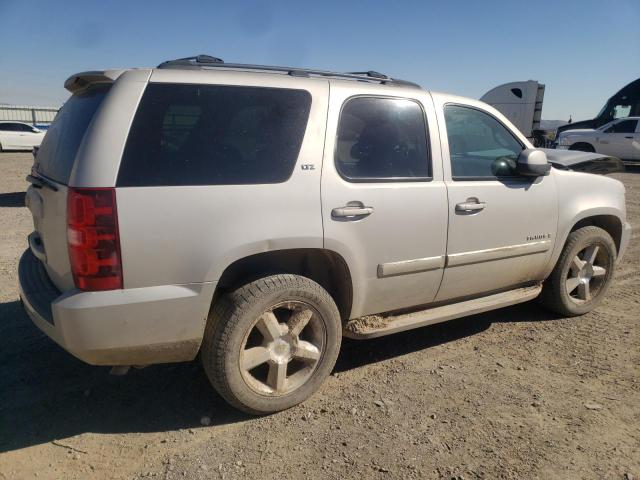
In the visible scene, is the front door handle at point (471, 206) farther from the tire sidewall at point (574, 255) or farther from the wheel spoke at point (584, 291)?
the wheel spoke at point (584, 291)

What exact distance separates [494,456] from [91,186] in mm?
2416

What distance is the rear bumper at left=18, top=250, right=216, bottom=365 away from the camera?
2369mm

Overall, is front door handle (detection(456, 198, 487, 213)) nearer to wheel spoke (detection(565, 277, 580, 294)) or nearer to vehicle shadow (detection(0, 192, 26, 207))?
wheel spoke (detection(565, 277, 580, 294))

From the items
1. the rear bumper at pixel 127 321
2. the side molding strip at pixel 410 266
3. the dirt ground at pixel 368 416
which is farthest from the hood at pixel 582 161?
the rear bumper at pixel 127 321

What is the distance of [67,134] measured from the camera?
8.96ft

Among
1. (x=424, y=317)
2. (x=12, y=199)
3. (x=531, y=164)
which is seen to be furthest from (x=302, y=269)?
(x=12, y=199)

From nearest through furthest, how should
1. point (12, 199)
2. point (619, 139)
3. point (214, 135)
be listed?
point (214, 135)
point (12, 199)
point (619, 139)

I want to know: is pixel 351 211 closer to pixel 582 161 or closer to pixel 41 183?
pixel 41 183

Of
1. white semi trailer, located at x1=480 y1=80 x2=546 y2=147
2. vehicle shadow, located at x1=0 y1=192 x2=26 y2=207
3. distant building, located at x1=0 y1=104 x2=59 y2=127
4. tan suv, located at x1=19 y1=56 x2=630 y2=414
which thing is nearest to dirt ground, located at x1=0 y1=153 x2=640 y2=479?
tan suv, located at x1=19 y1=56 x2=630 y2=414

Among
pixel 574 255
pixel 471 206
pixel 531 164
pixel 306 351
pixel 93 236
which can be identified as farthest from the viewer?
pixel 574 255

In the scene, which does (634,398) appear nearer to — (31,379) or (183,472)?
(183,472)

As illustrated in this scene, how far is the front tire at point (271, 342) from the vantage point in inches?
106

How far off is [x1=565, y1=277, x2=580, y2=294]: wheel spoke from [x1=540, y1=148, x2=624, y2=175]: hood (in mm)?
987

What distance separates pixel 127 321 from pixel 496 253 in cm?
257
